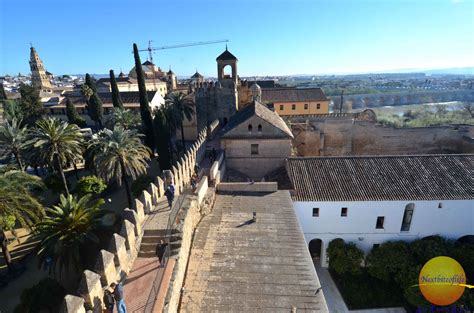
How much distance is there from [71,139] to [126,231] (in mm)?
15603

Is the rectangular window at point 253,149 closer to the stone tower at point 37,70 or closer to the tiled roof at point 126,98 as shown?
the tiled roof at point 126,98

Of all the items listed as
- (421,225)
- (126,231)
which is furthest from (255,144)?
(126,231)

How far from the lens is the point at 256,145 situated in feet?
70.8

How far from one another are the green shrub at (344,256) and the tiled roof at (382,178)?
3.20m

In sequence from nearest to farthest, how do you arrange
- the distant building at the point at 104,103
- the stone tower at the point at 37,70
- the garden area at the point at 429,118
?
1. the distant building at the point at 104,103
2. the garden area at the point at 429,118
3. the stone tower at the point at 37,70

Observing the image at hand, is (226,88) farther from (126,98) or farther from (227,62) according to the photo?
(126,98)

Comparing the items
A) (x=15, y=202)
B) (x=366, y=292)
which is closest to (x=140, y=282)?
(x=15, y=202)

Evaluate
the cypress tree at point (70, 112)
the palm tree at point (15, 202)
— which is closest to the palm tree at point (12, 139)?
the palm tree at point (15, 202)

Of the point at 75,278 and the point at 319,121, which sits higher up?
the point at 319,121

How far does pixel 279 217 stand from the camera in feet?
48.3

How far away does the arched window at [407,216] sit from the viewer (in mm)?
17319

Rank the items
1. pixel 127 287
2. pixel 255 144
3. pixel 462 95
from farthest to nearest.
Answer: pixel 462 95 → pixel 255 144 → pixel 127 287

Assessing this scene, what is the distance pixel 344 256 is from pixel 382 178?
5.87m

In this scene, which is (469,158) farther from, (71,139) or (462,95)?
(462,95)
